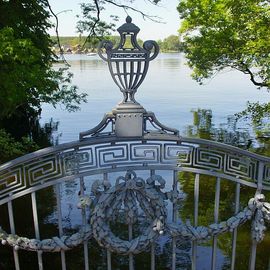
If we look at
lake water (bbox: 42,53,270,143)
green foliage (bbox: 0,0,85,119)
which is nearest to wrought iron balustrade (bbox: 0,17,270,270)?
green foliage (bbox: 0,0,85,119)

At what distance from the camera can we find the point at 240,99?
2388 cm

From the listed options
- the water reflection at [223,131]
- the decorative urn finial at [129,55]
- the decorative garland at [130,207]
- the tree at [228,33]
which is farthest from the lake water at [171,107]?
the tree at [228,33]

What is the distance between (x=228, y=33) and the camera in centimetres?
1045

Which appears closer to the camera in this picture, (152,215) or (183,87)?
(152,215)

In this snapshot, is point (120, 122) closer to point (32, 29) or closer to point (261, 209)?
point (261, 209)

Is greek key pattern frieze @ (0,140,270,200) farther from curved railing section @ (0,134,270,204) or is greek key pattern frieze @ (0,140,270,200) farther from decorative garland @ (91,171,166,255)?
decorative garland @ (91,171,166,255)

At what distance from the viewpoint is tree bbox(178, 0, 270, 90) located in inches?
390

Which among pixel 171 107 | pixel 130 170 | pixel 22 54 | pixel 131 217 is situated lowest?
pixel 171 107

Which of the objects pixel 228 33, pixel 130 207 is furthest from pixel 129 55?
pixel 228 33

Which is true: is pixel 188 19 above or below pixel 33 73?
above

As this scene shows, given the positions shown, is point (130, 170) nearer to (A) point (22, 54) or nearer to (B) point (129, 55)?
(B) point (129, 55)

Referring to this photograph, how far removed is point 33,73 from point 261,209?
4291 millimetres

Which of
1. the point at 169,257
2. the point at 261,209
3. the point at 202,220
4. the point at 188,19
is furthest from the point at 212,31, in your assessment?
the point at 261,209

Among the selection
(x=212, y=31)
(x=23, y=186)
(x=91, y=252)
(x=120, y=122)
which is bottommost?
(x=91, y=252)
